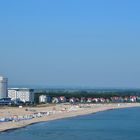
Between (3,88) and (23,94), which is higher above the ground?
(3,88)

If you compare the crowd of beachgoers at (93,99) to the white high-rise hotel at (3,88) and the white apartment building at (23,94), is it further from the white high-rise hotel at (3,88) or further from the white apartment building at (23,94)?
the white high-rise hotel at (3,88)

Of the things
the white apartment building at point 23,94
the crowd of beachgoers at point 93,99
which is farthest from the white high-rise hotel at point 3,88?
the crowd of beachgoers at point 93,99

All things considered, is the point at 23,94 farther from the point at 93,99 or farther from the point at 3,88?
the point at 93,99

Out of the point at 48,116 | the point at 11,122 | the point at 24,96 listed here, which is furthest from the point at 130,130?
the point at 24,96

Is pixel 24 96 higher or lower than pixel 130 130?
higher

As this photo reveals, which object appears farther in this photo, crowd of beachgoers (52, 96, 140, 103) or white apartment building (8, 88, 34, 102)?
crowd of beachgoers (52, 96, 140, 103)

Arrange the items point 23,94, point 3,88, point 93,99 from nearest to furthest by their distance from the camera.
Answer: point 3,88 → point 23,94 → point 93,99

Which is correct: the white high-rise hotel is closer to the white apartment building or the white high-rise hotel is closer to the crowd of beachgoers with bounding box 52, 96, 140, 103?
the white apartment building

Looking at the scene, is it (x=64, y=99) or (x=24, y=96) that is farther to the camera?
(x=64, y=99)

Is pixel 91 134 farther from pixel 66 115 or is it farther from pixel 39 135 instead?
pixel 66 115

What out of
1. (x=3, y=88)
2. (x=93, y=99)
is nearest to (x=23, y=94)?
(x=3, y=88)

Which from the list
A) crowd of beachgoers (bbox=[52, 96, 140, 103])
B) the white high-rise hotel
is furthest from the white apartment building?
crowd of beachgoers (bbox=[52, 96, 140, 103])
